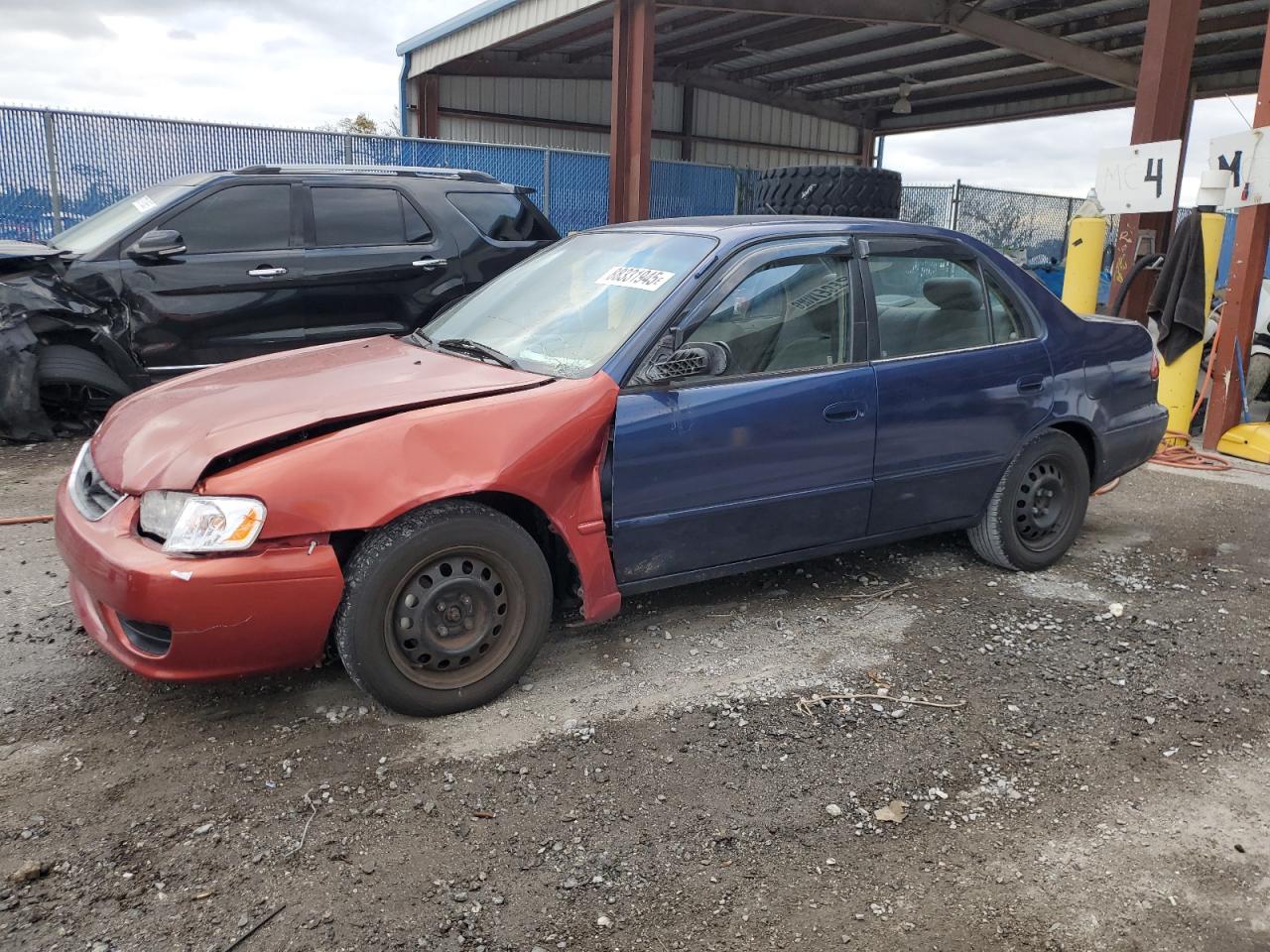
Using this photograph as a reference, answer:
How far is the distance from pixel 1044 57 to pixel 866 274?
12.7m

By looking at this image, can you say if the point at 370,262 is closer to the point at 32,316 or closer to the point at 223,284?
the point at 223,284

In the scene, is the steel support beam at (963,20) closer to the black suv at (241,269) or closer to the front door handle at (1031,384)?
the black suv at (241,269)

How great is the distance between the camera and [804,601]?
4133 millimetres

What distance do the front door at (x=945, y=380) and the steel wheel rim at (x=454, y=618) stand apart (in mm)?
1642

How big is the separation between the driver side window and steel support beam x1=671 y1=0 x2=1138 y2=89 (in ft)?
28.2

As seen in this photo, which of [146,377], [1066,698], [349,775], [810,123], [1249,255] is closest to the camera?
[349,775]

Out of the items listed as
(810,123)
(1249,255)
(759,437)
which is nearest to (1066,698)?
(759,437)

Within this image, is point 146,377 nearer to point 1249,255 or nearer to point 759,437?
point 759,437

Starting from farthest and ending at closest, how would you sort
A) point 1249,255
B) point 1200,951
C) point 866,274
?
point 1249,255 < point 866,274 < point 1200,951

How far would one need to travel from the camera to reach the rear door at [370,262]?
673 cm

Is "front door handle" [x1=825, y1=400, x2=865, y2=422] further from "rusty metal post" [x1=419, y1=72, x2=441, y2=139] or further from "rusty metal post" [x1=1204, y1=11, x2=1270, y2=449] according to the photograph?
"rusty metal post" [x1=419, y1=72, x2=441, y2=139]

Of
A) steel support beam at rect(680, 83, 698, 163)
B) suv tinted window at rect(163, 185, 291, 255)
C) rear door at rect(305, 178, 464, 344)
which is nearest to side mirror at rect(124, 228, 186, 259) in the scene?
suv tinted window at rect(163, 185, 291, 255)

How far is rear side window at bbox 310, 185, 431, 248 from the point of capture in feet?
22.3

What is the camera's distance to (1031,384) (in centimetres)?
429
